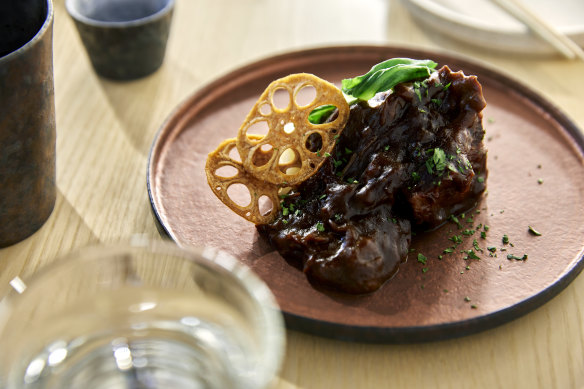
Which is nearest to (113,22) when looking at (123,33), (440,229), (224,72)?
(123,33)

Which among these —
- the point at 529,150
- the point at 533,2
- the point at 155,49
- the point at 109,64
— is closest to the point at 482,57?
the point at 533,2

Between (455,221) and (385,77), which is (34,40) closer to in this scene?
(385,77)

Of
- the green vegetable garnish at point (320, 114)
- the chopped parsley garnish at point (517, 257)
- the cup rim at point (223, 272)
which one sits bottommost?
the chopped parsley garnish at point (517, 257)

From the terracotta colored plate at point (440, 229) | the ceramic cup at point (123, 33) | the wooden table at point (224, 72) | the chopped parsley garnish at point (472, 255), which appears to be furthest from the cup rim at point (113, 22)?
the chopped parsley garnish at point (472, 255)

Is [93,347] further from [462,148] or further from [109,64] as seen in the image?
[109,64]

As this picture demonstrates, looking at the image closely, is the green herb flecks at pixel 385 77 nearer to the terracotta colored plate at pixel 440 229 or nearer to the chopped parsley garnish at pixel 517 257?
the terracotta colored plate at pixel 440 229

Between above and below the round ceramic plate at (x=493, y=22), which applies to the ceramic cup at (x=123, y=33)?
above
